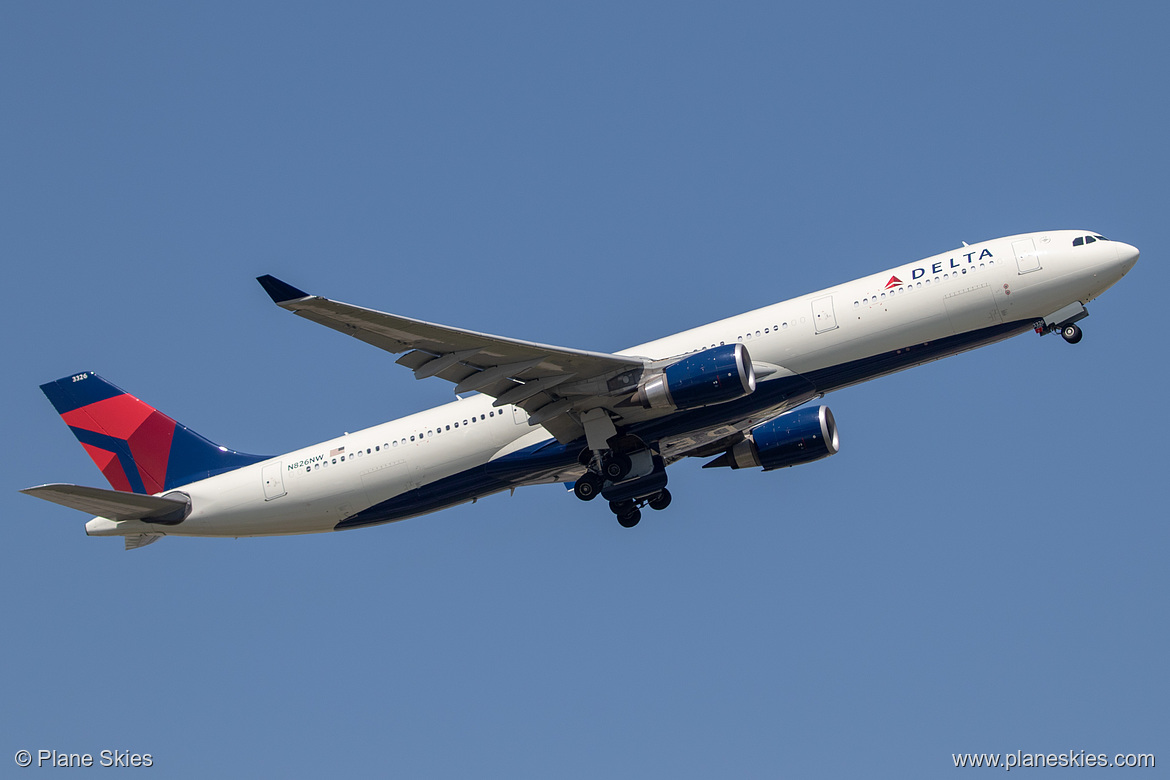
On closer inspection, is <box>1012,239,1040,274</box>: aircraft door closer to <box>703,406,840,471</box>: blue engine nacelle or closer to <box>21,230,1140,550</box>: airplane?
<box>21,230,1140,550</box>: airplane

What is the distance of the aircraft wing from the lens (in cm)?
3094

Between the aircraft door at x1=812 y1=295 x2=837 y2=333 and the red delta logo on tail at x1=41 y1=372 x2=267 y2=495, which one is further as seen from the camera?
the red delta logo on tail at x1=41 y1=372 x2=267 y2=495

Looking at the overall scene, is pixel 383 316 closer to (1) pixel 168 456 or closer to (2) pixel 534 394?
(2) pixel 534 394

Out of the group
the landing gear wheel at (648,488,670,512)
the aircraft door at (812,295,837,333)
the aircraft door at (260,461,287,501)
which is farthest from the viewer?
the landing gear wheel at (648,488,670,512)

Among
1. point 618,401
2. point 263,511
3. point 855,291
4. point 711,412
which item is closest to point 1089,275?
point 855,291

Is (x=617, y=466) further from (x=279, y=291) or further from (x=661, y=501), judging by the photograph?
(x=279, y=291)

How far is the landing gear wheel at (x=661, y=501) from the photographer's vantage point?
133 ft

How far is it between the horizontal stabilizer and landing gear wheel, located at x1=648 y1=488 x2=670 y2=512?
48.5ft

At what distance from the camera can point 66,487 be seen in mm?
34625

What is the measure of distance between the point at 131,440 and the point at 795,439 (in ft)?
71.2

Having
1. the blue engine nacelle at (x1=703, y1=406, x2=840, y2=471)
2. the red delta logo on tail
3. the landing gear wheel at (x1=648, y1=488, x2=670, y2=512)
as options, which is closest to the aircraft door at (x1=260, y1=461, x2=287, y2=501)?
the red delta logo on tail

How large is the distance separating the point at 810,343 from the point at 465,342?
9387 mm

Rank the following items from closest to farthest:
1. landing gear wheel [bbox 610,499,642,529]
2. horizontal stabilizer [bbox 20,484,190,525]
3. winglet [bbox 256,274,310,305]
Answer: winglet [bbox 256,274,310,305] → horizontal stabilizer [bbox 20,484,190,525] → landing gear wheel [bbox 610,499,642,529]

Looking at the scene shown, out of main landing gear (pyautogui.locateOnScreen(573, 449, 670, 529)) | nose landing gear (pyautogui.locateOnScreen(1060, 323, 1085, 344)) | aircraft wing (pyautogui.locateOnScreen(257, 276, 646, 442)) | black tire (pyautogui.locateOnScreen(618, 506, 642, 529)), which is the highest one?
aircraft wing (pyautogui.locateOnScreen(257, 276, 646, 442))
